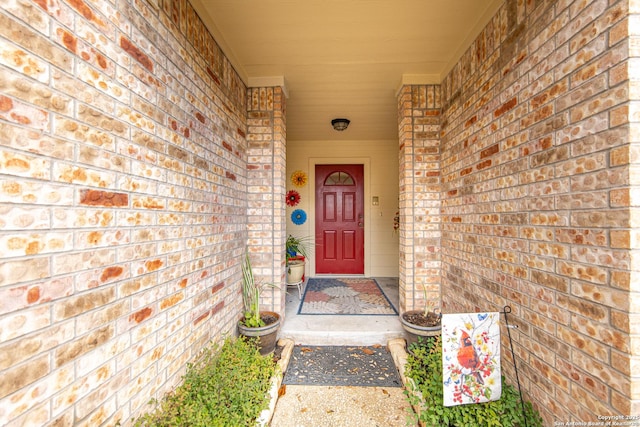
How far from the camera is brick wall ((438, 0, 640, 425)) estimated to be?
3.14 feet

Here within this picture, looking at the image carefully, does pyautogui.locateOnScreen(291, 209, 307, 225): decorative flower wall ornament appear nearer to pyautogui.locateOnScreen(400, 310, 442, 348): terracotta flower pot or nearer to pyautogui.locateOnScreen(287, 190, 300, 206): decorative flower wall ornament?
pyautogui.locateOnScreen(287, 190, 300, 206): decorative flower wall ornament

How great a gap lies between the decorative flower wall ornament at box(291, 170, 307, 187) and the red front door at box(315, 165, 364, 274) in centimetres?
Answer: 23

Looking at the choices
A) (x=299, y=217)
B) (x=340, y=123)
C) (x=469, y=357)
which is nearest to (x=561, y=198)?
(x=469, y=357)

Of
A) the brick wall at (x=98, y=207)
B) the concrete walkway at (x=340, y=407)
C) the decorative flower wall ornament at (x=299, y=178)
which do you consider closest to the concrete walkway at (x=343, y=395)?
the concrete walkway at (x=340, y=407)

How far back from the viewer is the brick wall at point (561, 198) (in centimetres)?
96

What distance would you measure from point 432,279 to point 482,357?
1.22 m

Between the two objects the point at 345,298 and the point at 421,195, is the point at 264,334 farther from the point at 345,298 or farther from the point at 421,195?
the point at 421,195

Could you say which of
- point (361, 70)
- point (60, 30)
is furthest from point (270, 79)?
point (60, 30)

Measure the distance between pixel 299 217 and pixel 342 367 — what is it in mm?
2823

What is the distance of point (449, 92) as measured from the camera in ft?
7.85

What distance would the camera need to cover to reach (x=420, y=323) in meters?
2.23

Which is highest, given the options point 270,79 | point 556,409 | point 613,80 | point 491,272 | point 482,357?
point 270,79

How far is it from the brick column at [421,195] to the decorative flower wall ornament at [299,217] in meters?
2.33

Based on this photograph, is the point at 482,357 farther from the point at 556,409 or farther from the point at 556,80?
the point at 556,80
